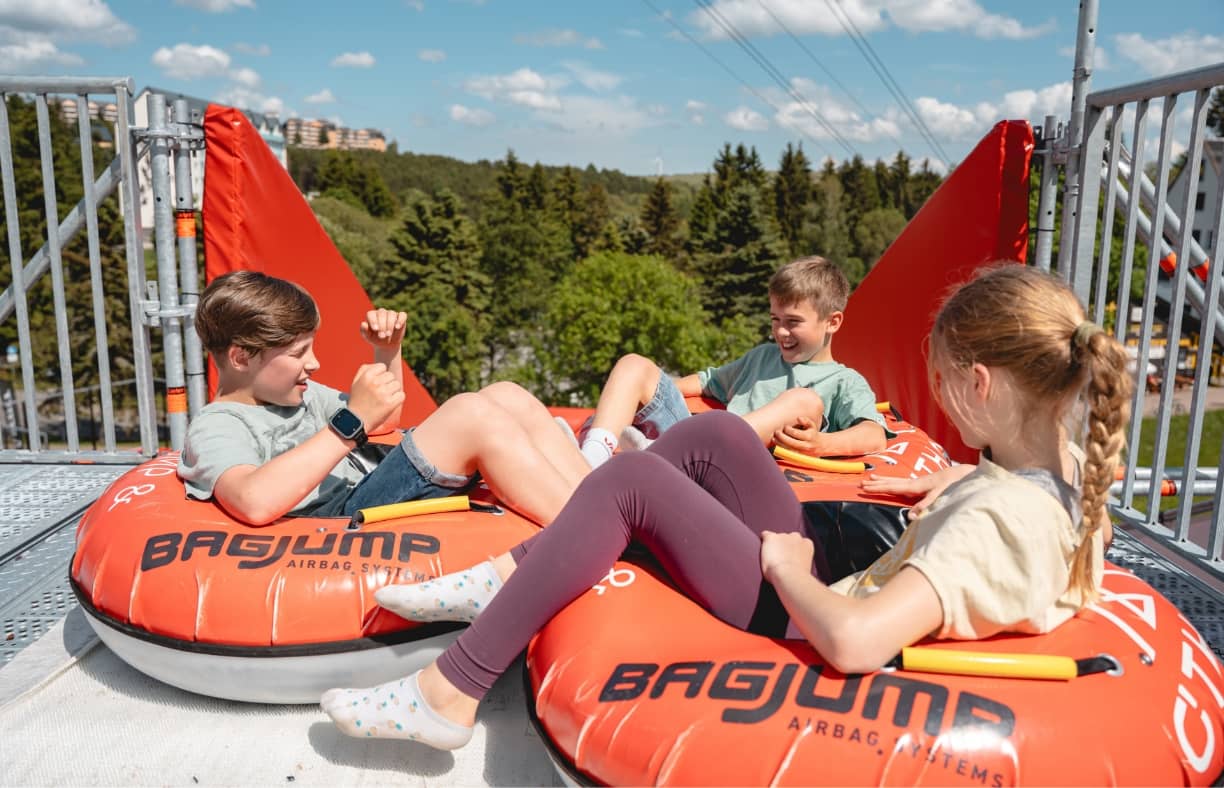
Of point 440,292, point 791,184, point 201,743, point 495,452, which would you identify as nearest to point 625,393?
point 495,452

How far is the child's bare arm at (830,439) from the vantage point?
2982mm

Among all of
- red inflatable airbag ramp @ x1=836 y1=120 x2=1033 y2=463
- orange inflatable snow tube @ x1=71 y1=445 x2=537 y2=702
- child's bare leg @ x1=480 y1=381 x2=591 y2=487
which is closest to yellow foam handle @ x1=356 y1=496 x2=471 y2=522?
orange inflatable snow tube @ x1=71 y1=445 x2=537 y2=702

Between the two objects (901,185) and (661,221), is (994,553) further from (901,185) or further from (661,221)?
(901,185)

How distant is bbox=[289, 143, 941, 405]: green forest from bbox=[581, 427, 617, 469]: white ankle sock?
1086 inches

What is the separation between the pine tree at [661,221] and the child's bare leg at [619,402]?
44.8 meters

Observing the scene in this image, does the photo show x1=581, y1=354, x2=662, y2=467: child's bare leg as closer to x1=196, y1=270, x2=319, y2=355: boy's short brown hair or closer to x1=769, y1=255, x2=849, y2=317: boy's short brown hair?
x1=769, y1=255, x2=849, y2=317: boy's short brown hair

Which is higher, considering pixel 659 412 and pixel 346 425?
pixel 346 425

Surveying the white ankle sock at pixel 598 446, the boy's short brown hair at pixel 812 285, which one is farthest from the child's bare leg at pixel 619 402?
the boy's short brown hair at pixel 812 285

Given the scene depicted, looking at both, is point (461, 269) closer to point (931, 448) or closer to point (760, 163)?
point (760, 163)

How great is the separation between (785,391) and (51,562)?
2.47 m

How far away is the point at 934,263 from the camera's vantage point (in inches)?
154

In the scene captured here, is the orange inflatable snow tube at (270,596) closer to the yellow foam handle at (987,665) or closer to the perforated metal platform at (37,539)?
the perforated metal platform at (37,539)

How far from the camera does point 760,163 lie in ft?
176

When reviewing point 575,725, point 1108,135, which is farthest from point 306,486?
point 1108,135
